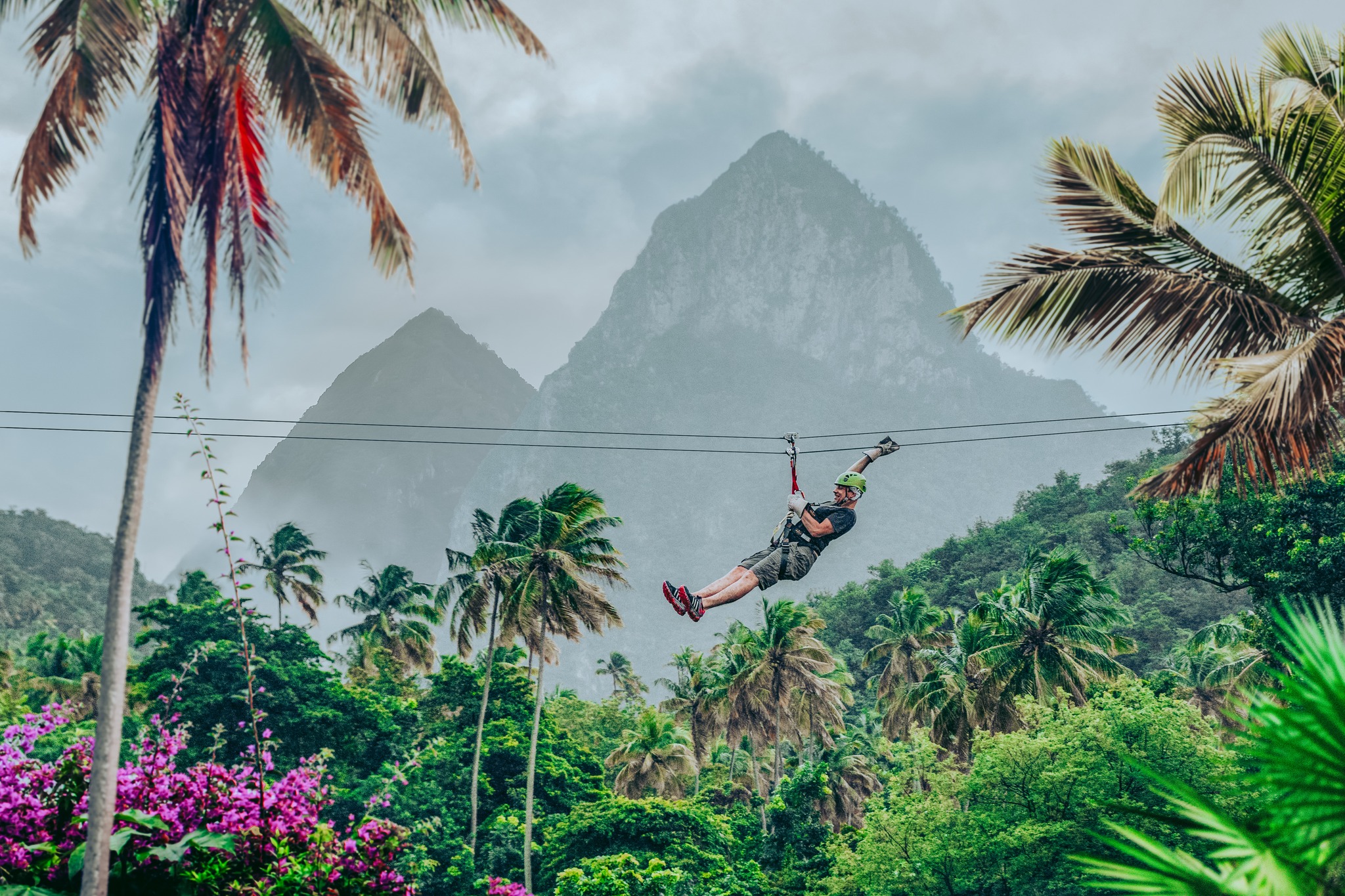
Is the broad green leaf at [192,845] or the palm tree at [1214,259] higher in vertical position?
the palm tree at [1214,259]

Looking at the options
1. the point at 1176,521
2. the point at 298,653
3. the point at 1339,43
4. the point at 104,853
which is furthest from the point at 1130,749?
the point at 298,653

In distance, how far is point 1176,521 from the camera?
2427 cm

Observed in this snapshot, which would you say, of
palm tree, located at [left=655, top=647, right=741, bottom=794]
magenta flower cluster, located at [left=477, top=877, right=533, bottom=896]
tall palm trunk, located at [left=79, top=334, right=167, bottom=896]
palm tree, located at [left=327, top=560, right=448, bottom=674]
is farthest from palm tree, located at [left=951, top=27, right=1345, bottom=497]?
palm tree, located at [left=327, top=560, right=448, bottom=674]

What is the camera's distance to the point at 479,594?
31.7 m

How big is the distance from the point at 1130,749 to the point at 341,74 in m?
20.0

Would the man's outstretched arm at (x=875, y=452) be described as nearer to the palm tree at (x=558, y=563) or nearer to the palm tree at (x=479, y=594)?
the palm tree at (x=558, y=563)

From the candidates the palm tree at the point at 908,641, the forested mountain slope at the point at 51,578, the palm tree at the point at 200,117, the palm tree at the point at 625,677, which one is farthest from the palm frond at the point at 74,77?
the forested mountain slope at the point at 51,578

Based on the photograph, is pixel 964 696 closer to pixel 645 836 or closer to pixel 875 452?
pixel 645 836

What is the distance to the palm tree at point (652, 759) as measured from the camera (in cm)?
3903

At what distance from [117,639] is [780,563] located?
8050 millimetres

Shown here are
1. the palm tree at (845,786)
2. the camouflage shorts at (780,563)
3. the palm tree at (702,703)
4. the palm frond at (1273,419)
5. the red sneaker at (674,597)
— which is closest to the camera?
the palm frond at (1273,419)

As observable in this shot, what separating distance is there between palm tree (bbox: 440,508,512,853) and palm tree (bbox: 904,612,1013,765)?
14.5m

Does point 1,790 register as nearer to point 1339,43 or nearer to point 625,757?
point 1339,43

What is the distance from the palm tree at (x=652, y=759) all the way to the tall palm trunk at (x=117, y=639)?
31.8 metres
